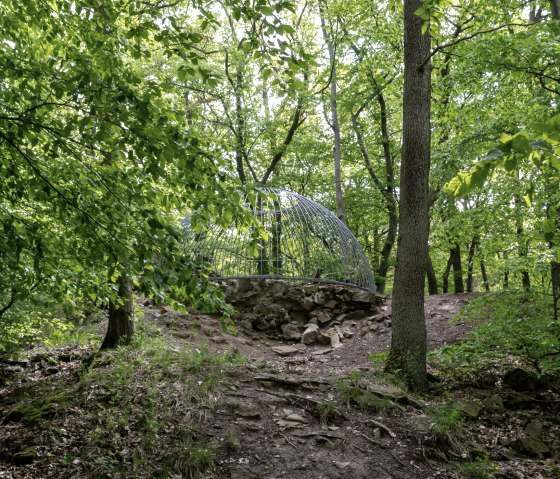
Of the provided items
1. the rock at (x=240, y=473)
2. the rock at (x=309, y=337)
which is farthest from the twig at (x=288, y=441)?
the rock at (x=309, y=337)

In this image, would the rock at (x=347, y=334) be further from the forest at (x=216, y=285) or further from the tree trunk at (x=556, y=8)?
the tree trunk at (x=556, y=8)

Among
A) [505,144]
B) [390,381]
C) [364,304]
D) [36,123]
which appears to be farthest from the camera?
[364,304]

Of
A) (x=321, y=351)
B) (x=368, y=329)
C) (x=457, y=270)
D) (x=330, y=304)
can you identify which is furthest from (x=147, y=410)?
(x=457, y=270)

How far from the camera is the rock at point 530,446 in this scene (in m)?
4.85

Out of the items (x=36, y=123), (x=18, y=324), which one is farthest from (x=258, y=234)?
(x=18, y=324)

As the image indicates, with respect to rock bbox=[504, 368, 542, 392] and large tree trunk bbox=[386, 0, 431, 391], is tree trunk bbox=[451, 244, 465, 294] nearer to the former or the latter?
rock bbox=[504, 368, 542, 392]

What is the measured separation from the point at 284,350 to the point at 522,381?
419cm

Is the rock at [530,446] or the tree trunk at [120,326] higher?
the tree trunk at [120,326]

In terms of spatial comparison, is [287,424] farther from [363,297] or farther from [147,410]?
[363,297]

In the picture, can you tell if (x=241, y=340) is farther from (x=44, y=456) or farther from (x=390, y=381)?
(x=44, y=456)

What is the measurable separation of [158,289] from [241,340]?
606 centimetres

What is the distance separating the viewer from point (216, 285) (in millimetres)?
3643

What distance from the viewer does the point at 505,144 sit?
1.47m

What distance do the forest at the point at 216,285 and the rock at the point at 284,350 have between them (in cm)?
3
